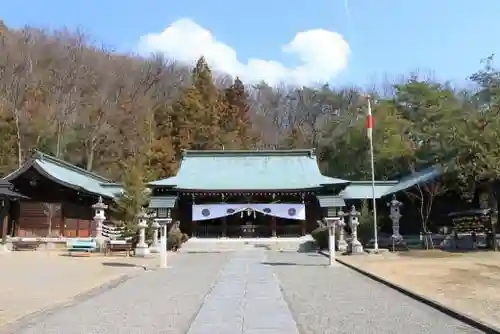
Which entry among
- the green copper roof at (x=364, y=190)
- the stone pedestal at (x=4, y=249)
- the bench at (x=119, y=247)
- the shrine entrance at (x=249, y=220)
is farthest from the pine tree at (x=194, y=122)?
the stone pedestal at (x=4, y=249)

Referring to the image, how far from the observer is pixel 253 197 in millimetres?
36281

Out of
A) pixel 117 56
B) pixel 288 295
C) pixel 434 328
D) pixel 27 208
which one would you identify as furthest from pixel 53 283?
pixel 117 56

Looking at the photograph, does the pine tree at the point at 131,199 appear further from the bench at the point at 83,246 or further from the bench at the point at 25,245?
the bench at the point at 25,245

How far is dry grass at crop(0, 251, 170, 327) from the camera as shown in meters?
9.60

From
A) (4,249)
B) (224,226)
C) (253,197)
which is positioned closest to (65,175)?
(4,249)

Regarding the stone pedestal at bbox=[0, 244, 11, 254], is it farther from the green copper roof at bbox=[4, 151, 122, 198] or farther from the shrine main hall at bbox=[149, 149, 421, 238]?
the shrine main hall at bbox=[149, 149, 421, 238]

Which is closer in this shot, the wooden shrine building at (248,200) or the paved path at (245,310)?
the paved path at (245,310)

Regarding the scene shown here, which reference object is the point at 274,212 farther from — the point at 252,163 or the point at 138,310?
the point at 138,310

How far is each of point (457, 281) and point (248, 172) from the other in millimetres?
26918

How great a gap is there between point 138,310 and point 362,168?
41.0 metres

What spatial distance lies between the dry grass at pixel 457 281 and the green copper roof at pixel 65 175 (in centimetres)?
2214

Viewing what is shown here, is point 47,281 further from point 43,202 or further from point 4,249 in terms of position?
point 43,202

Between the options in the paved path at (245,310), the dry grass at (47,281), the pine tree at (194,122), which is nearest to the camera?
the paved path at (245,310)

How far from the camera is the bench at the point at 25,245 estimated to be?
2925cm
